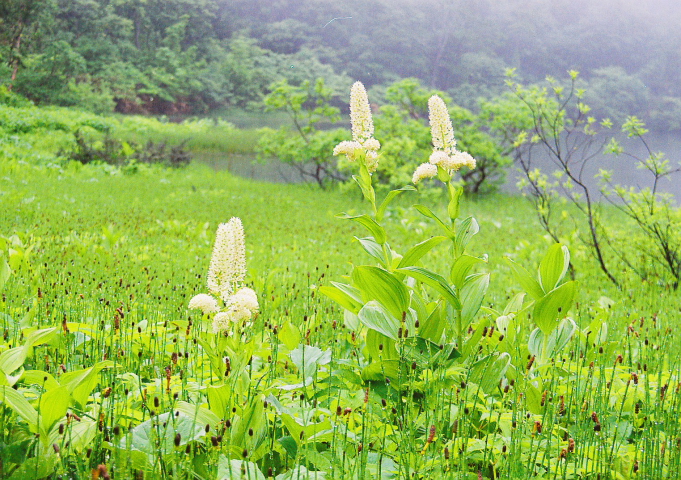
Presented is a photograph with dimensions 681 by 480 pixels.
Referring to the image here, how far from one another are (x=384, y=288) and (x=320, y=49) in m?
23.1

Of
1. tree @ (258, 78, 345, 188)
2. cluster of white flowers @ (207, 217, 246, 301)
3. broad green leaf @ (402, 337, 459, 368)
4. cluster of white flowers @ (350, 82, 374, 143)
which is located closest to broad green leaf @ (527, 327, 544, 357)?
broad green leaf @ (402, 337, 459, 368)

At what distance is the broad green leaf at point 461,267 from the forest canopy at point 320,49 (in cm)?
1646

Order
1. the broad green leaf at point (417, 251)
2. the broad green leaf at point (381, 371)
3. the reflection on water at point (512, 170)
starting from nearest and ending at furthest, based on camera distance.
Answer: the broad green leaf at point (381, 371) → the broad green leaf at point (417, 251) → the reflection on water at point (512, 170)

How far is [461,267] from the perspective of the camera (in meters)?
2.00

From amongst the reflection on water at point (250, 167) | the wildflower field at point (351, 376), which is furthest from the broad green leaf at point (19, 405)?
the reflection on water at point (250, 167)

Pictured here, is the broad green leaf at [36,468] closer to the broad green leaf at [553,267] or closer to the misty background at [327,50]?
the broad green leaf at [553,267]

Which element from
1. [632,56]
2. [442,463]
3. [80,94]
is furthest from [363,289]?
[632,56]

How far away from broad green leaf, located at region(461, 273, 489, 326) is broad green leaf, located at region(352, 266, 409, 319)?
0.23 m

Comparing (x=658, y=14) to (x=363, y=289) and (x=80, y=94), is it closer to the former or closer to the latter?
(x=80, y=94)

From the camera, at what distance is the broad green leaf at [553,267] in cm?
208

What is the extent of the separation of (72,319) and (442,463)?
190cm

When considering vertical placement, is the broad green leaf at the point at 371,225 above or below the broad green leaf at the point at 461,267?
above

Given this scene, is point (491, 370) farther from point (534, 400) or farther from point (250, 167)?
point (250, 167)

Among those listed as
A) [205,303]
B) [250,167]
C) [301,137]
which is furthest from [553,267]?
[250,167]
